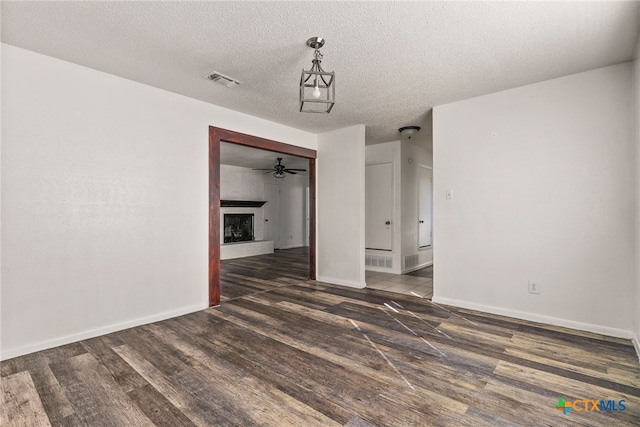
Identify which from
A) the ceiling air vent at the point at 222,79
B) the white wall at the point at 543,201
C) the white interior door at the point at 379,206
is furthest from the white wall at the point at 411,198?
the ceiling air vent at the point at 222,79

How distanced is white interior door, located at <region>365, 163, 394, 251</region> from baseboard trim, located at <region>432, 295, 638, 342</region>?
2.19 m

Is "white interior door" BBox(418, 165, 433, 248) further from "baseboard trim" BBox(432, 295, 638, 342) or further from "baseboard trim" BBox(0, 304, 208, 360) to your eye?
"baseboard trim" BBox(0, 304, 208, 360)

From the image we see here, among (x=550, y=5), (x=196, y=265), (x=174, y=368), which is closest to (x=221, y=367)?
(x=174, y=368)

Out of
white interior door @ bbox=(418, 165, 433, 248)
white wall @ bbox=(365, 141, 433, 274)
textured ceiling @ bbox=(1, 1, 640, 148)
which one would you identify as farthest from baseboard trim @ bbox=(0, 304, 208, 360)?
white interior door @ bbox=(418, 165, 433, 248)

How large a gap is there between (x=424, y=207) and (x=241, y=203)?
4.80 meters

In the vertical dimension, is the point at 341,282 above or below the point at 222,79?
below

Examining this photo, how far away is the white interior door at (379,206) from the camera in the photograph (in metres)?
5.89

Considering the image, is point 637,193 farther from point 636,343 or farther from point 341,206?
point 341,206

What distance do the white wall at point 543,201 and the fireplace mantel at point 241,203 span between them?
574 cm

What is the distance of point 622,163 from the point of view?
2.74 metres

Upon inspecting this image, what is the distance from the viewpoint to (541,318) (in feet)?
10.2

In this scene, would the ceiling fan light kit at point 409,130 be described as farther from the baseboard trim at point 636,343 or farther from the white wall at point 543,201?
the baseboard trim at point 636,343

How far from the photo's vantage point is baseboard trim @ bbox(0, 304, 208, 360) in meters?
2.41

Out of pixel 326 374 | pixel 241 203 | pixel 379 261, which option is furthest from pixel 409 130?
pixel 241 203
